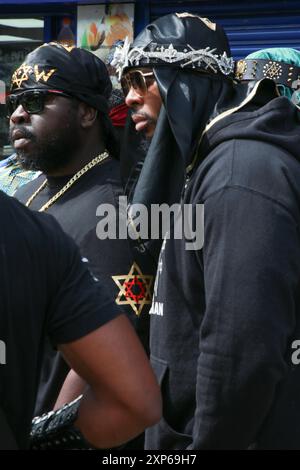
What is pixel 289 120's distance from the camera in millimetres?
2617

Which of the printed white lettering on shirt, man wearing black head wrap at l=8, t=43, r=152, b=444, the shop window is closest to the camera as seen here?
the printed white lettering on shirt

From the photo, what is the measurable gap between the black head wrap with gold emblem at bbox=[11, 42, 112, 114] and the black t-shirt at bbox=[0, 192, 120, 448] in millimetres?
1772

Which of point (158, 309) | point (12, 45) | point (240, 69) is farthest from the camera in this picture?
point (12, 45)

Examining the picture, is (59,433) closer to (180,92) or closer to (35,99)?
(180,92)

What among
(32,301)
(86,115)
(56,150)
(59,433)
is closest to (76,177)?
(56,150)

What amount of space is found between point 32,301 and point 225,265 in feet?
2.39

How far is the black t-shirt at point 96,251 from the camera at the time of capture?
118 inches

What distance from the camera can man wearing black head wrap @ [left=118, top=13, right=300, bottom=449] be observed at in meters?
2.35

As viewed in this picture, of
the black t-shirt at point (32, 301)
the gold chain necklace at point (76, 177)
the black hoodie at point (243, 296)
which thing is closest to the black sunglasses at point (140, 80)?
the black hoodie at point (243, 296)

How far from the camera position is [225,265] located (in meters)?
2.36

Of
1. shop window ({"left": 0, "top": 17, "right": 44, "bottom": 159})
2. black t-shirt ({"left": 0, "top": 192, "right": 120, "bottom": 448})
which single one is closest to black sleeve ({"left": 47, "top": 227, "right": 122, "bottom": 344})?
black t-shirt ({"left": 0, "top": 192, "right": 120, "bottom": 448})

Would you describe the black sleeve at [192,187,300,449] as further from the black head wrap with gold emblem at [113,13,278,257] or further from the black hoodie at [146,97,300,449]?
the black head wrap with gold emblem at [113,13,278,257]

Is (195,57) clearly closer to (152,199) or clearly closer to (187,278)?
(152,199)

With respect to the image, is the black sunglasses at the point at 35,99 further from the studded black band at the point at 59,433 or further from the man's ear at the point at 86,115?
the studded black band at the point at 59,433
